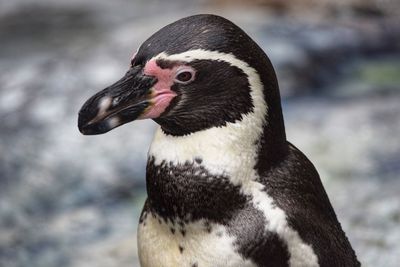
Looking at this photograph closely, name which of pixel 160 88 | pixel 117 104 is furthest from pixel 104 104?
pixel 160 88

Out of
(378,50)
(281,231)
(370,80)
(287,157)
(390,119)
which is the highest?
(378,50)

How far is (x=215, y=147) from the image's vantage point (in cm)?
231

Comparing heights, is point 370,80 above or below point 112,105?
above

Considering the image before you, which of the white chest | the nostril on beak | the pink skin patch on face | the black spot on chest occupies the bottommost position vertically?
the white chest

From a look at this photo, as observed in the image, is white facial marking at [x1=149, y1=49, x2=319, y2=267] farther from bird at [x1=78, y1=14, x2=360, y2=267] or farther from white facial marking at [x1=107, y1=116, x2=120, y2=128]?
white facial marking at [x1=107, y1=116, x2=120, y2=128]

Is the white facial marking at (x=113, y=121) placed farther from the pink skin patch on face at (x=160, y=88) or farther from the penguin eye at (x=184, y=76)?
the penguin eye at (x=184, y=76)

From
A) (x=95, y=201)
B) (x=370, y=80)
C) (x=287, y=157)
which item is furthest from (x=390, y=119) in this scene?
(x=287, y=157)

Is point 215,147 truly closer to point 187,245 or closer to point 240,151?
point 240,151

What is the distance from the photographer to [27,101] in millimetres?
4945

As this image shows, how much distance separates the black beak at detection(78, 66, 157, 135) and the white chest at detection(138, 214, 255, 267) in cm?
32

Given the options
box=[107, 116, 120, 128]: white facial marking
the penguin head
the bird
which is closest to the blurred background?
the bird

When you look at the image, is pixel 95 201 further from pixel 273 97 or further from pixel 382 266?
pixel 273 97

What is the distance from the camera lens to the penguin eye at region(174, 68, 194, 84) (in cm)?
227

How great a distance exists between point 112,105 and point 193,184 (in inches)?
11.0
